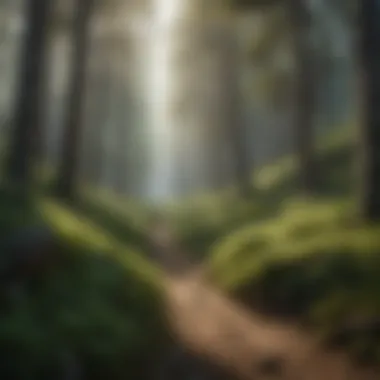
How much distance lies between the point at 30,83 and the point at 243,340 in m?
1.65

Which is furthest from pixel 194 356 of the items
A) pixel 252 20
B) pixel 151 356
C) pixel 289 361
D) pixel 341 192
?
pixel 252 20

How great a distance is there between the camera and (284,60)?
3746 millimetres

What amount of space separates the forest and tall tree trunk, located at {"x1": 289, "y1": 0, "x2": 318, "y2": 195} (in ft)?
0.03

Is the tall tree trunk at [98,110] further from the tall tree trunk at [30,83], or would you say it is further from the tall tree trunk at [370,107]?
the tall tree trunk at [370,107]

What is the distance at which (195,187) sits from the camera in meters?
3.53

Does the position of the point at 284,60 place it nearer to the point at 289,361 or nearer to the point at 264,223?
the point at 264,223

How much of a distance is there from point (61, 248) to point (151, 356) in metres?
0.64

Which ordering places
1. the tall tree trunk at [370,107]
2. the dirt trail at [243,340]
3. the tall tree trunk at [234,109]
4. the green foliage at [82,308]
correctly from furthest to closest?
the tall tree trunk at [234,109] → the tall tree trunk at [370,107] → the dirt trail at [243,340] → the green foliage at [82,308]

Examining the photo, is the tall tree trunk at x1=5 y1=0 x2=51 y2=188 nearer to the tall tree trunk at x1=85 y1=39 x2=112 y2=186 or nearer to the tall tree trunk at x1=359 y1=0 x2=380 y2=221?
the tall tree trunk at x1=85 y1=39 x2=112 y2=186

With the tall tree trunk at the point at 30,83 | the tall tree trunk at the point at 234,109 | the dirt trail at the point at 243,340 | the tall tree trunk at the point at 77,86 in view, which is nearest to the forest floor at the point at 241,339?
the dirt trail at the point at 243,340

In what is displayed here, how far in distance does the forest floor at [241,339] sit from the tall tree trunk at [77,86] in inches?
29.7

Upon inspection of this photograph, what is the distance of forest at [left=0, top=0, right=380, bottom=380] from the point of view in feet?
9.68

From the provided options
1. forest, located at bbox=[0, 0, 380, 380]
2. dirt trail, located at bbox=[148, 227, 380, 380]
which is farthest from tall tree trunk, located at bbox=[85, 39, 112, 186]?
dirt trail, located at bbox=[148, 227, 380, 380]

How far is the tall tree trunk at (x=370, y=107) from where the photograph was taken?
3344 millimetres
